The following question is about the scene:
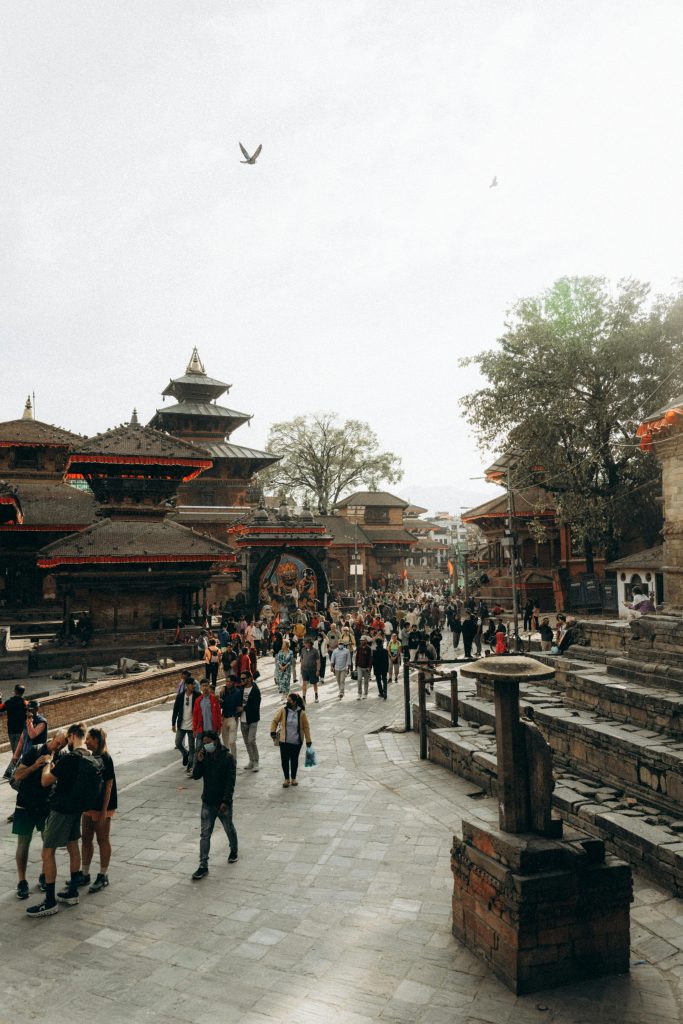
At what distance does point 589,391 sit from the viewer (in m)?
27.1

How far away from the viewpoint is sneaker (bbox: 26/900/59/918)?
19.2 feet

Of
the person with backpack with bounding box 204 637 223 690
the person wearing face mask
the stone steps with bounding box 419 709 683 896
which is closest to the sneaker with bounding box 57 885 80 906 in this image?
the person wearing face mask

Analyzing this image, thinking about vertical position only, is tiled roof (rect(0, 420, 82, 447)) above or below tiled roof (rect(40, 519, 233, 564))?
above

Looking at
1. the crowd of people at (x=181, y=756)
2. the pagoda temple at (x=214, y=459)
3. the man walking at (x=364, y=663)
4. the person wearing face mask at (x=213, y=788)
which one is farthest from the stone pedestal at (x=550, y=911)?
the pagoda temple at (x=214, y=459)

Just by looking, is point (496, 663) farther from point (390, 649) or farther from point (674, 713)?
point (390, 649)

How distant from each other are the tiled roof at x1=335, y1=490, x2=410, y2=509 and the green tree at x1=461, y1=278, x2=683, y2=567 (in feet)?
103

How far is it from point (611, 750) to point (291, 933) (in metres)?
4.57

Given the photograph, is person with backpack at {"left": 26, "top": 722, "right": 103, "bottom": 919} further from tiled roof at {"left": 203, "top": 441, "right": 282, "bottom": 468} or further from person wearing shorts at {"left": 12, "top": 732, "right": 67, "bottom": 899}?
tiled roof at {"left": 203, "top": 441, "right": 282, "bottom": 468}

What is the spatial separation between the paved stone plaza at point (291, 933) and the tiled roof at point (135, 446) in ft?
51.7

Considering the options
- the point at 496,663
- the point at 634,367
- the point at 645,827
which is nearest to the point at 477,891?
the point at 496,663

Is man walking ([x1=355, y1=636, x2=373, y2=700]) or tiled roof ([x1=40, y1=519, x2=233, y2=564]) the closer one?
man walking ([x1=355, y1=636, x2=373, y2=700])

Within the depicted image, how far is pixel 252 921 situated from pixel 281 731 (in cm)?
357

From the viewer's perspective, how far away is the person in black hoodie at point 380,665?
52.7 feet

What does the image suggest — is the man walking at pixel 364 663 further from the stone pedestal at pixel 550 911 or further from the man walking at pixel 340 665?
the stone pedestal at pixel 550 911
